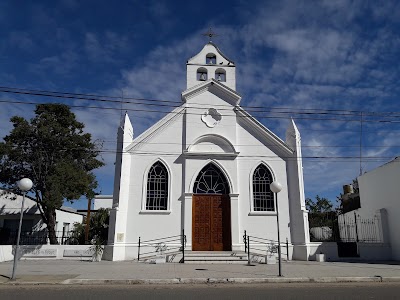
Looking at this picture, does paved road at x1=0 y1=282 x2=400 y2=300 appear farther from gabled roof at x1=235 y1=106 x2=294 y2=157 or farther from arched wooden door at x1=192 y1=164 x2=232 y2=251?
gabled roof at x1=235 y1=106 x2=294 y2=157

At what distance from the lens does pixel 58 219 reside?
25.3 metres

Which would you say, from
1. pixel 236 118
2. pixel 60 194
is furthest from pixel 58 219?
pixel 236 118

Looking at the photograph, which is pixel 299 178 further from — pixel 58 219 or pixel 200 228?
pixel 58 219

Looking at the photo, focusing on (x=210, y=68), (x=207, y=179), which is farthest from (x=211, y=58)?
(x=207, y=179)

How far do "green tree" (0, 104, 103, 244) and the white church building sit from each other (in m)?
2.35

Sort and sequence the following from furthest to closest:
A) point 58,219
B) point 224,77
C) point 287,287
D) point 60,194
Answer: point 58,219 < point 224,77 < point 60,194 < point 287,287

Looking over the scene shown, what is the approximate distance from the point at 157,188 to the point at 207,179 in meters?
2.71

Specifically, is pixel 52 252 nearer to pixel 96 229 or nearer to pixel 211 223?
pixel 96 229

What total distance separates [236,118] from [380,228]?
9603 millimetres

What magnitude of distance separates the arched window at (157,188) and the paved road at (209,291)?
867 cm

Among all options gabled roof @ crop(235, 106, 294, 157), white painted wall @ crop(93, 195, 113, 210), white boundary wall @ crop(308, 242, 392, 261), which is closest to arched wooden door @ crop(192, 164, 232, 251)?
gabled roof @ crop(235, 106, 294, 157)

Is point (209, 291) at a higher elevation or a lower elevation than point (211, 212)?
lower

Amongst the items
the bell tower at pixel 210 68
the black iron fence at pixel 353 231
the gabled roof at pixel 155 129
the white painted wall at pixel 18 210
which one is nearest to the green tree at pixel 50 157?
the gabled roof at pixel 155 129

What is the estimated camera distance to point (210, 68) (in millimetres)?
20906
